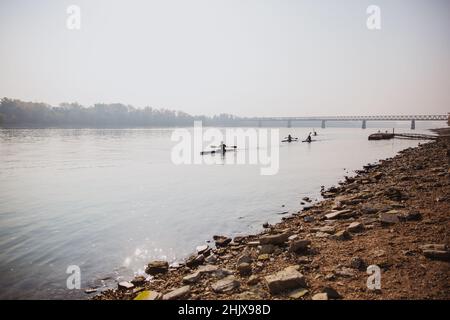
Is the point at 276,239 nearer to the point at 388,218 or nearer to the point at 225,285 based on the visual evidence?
the point at 225,285

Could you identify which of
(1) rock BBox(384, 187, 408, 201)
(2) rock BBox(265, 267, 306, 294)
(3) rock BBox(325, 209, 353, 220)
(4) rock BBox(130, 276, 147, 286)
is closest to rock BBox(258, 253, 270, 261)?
(2) rock BBox(265, 267, 306, 294)

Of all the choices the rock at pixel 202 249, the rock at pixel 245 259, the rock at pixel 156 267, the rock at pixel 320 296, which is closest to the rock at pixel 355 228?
the rock at pixel 245 259

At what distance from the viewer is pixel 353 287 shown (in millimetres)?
6113

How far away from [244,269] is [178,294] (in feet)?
6.22

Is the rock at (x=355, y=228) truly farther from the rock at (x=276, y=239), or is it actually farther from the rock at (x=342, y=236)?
the rock at (x=276, y=239)

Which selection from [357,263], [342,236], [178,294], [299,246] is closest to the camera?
[178,294]

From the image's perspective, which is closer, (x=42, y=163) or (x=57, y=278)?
(x=57, y=278)

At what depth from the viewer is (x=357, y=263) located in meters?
7.07

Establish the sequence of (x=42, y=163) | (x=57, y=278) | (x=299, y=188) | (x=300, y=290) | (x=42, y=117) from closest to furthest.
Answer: (x=300, y=290) → (x=57, y=278) → (x=299, y=188) → (x=42, y=163) → (x=42, y=117)

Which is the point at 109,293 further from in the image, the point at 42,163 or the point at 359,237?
the point at 42,163

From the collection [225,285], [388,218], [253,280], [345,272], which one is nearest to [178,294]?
[225,285]

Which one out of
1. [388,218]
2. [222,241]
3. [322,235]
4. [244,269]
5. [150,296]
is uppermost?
[388,218]

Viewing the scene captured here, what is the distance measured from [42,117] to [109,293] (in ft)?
558
